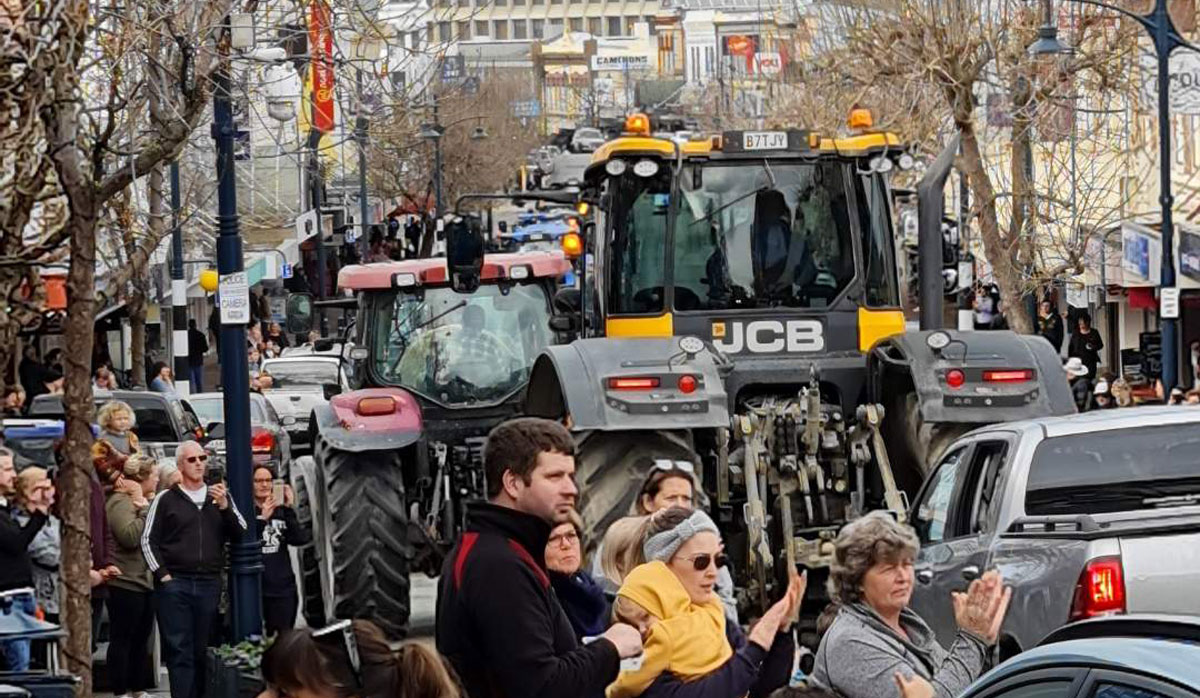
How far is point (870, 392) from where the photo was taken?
14.5 metres

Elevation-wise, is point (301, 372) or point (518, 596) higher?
point (518, 596)

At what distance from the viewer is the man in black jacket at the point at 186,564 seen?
13836mm

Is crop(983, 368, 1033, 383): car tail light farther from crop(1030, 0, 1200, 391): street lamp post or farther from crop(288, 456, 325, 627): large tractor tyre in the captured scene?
crop(1030, 0, 1200, 391): street lamp post

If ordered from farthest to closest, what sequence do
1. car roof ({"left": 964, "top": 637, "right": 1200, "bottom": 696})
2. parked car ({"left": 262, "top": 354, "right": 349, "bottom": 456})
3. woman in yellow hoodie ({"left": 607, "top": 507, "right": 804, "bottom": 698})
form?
parked car ({"left": 262, "top": 354, "right": 349, "bottom": 456}), woman in yellow hoodie ({"left": 607, "top": 507, "right": 804, "bottom": 698}), car roof ({"left": 964, "top": 637, "right": 1200, "bottom": 696})

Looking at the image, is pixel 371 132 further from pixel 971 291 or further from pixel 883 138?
pixel 971 291

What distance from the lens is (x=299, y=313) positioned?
58.9ft

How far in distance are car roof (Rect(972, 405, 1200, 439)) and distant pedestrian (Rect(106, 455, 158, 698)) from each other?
6.10 meters

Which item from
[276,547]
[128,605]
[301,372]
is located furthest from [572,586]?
[301,372]

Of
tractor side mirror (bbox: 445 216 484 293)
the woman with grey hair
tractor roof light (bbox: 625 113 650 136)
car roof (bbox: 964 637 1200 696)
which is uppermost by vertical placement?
tractor roof light (bbox: 625 113 650 136)

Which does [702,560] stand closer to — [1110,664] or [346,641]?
[346,641]

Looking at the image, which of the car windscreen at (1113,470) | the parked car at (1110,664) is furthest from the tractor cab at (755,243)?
the parked car at (1110,664)

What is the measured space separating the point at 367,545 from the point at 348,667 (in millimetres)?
9557

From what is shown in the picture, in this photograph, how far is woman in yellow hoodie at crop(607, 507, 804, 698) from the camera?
724 cm

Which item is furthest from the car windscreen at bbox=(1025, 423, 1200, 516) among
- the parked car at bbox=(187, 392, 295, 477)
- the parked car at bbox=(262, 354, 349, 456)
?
the parked car at bbox=(262, 354, 349, 456)
